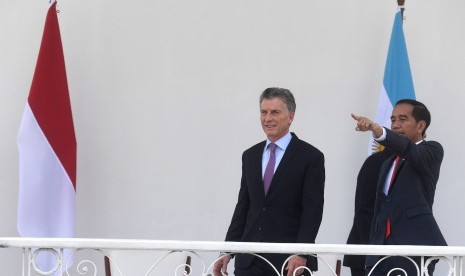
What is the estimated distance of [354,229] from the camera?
595 centimetres

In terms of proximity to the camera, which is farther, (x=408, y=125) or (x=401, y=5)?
(x=401, y=5)

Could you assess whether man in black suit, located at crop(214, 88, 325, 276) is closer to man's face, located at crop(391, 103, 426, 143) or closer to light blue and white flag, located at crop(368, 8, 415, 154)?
man's face, located at crop(391, 103, 426, 143)

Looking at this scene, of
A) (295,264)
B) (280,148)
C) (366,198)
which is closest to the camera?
(295,264)

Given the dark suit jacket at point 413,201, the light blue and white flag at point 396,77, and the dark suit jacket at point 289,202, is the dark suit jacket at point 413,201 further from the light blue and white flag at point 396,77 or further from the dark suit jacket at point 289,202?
the light blue and white flag at point 396,77

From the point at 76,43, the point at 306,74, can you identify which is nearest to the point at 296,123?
the point at 306,74

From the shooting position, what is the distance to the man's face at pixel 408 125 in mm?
5062

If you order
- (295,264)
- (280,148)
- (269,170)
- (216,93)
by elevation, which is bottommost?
(295,264)

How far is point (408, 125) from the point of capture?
5062mm

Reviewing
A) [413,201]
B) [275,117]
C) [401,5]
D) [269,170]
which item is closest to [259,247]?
[269,170]

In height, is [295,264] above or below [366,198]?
below

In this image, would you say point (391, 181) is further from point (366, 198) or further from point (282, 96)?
point (366, 198)

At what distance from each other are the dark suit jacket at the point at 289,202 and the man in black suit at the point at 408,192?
34 cm

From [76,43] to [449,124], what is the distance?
2.34m

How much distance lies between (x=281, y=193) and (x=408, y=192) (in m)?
0.59
